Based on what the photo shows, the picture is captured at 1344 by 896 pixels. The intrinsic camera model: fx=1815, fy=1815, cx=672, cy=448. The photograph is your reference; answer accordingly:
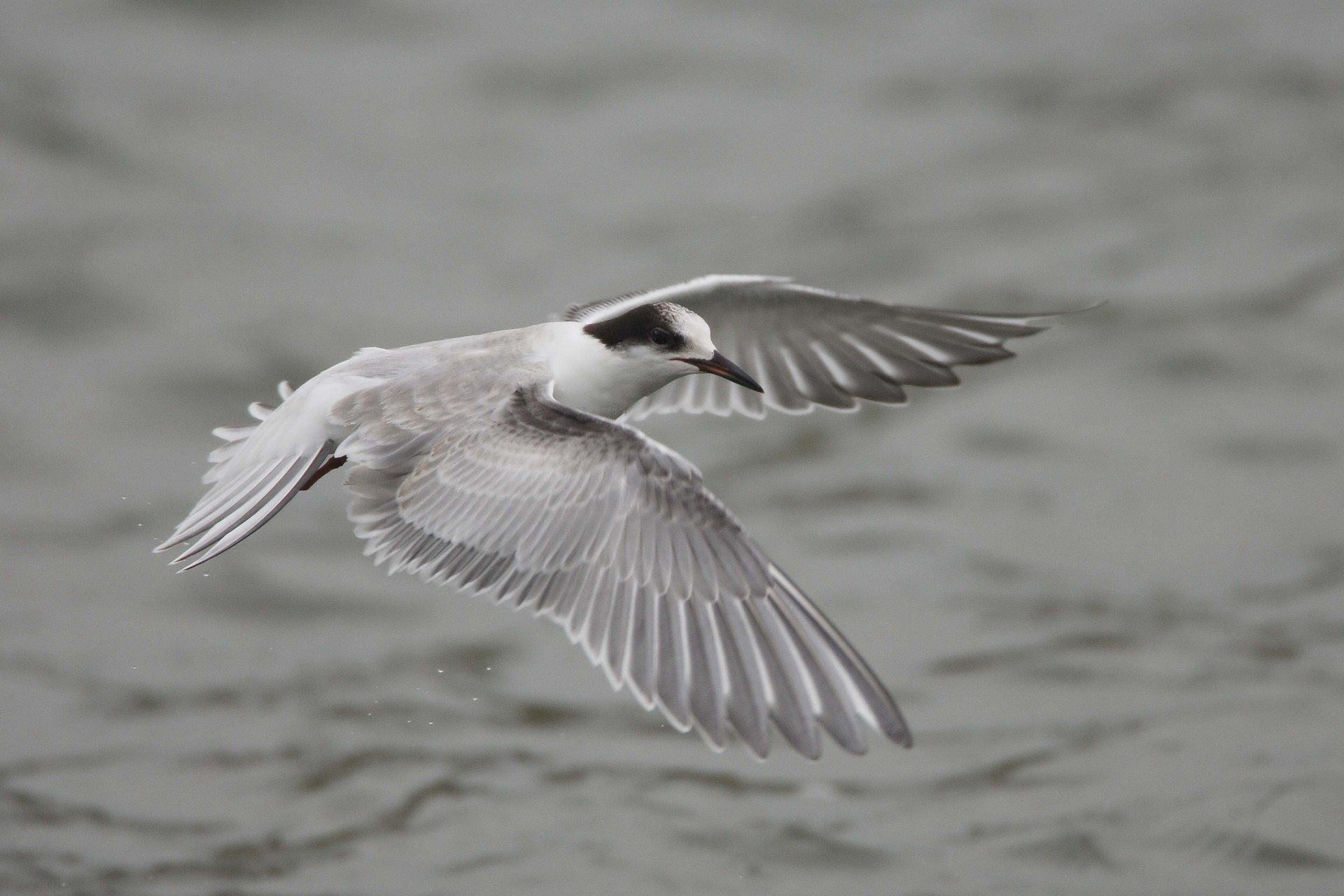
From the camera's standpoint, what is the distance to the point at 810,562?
10609mm

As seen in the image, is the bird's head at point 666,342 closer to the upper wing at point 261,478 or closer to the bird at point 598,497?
the bird at point 598,497

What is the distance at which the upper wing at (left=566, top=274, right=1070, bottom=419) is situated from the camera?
23.5 feet

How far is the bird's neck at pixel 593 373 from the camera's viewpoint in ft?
21.5

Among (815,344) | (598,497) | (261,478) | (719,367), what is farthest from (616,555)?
(815,344)

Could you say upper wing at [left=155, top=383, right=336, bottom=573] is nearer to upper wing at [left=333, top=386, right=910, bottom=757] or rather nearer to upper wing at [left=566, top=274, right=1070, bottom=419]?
upper wing at [left=333, top=386, right=910, bottom=757]

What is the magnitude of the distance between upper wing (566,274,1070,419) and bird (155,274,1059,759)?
15 mm

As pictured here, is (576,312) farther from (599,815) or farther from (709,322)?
(599,815)

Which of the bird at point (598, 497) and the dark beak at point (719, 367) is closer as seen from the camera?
the bird at point (598, 497)

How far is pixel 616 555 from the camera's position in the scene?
589cm

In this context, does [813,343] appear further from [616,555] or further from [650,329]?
[616,555]

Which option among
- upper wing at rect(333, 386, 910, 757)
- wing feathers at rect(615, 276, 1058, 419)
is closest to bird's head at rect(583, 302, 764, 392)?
upper wing at rect(333, 386, 910, 757)

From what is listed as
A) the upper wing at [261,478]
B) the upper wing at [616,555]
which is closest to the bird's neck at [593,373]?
the upper wing at [616,555]

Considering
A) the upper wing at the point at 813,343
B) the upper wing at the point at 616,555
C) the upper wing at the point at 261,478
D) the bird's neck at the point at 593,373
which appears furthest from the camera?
the upper wing at the point at 813,343

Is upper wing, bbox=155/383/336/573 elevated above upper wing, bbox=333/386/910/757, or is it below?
above
